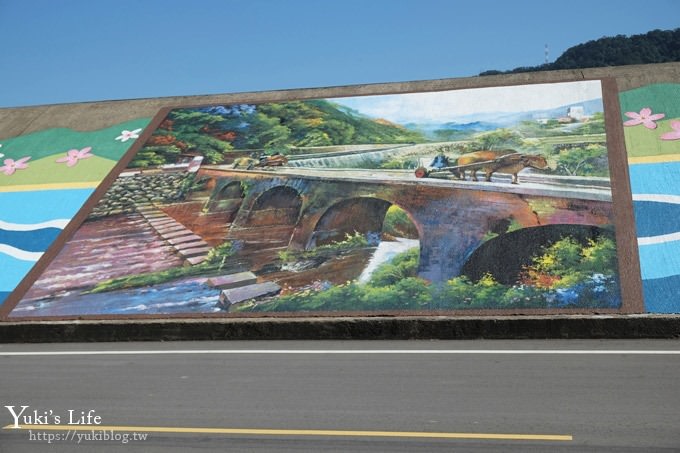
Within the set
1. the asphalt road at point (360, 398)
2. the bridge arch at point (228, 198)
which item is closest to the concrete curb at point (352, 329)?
the asphalt road at point (360, 398)

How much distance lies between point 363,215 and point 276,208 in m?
1.68

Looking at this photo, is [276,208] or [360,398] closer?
[360,398]

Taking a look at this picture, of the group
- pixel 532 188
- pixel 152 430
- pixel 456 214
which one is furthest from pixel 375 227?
pixel 152 430

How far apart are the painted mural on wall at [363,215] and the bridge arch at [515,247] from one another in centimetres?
3

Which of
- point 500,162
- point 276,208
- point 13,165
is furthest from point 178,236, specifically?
→ point 13,165

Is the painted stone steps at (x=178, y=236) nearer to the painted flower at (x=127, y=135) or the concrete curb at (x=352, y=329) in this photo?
the concrete curb at (x=352, y=329)

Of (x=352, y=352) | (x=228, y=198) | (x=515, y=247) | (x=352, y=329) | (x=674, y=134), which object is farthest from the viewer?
(x=228, y=198)

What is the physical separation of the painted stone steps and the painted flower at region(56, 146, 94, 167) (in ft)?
10.6

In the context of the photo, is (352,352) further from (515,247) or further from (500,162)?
(500,162)

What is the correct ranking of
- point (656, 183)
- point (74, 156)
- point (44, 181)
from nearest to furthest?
point (656, 183), point (44, 181), point (74, 156)

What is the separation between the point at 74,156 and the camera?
17.4 m

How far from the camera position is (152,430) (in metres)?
6.39

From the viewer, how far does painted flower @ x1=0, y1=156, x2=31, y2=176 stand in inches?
691

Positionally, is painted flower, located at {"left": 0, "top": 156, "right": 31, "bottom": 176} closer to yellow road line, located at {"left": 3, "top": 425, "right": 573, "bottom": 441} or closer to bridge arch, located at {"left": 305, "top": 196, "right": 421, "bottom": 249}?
bridge arch, located at {"left": 305, "top": 196, "right": 421, "bottom": 249}
